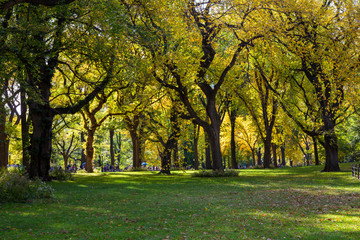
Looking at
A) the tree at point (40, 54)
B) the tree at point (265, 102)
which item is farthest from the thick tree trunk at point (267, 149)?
the tree at point (40, 54)

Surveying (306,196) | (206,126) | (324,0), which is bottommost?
(306,196)

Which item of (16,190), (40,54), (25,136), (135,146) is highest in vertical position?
(40,54)

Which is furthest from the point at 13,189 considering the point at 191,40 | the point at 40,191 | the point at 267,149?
the point at 267,149

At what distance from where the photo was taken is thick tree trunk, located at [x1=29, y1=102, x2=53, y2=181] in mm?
20891

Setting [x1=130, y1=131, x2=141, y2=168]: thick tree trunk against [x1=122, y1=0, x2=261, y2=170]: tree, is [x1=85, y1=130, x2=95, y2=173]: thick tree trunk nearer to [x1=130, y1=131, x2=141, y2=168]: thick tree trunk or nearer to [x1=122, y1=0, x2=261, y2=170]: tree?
[x1=130, y1=131, x2=141, y2=168]: thick tree trunk

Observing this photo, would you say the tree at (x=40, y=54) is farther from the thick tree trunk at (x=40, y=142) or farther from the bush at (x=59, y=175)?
the bush at (x=59, y=175)

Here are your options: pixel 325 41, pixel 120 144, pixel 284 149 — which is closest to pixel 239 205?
pixel 325 41

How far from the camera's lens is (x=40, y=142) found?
21250 millimetres

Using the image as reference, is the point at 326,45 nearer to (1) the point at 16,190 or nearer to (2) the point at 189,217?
(2) the point at 189,217

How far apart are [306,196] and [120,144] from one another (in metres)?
66.3

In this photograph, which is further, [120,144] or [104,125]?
[120,144]

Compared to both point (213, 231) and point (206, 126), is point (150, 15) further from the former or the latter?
point (213, 231)

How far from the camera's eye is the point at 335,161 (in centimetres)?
2681

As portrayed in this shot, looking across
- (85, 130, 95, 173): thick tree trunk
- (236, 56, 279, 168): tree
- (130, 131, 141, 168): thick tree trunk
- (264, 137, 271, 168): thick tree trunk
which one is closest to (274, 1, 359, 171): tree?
(236, 56, 279, 168): tree
